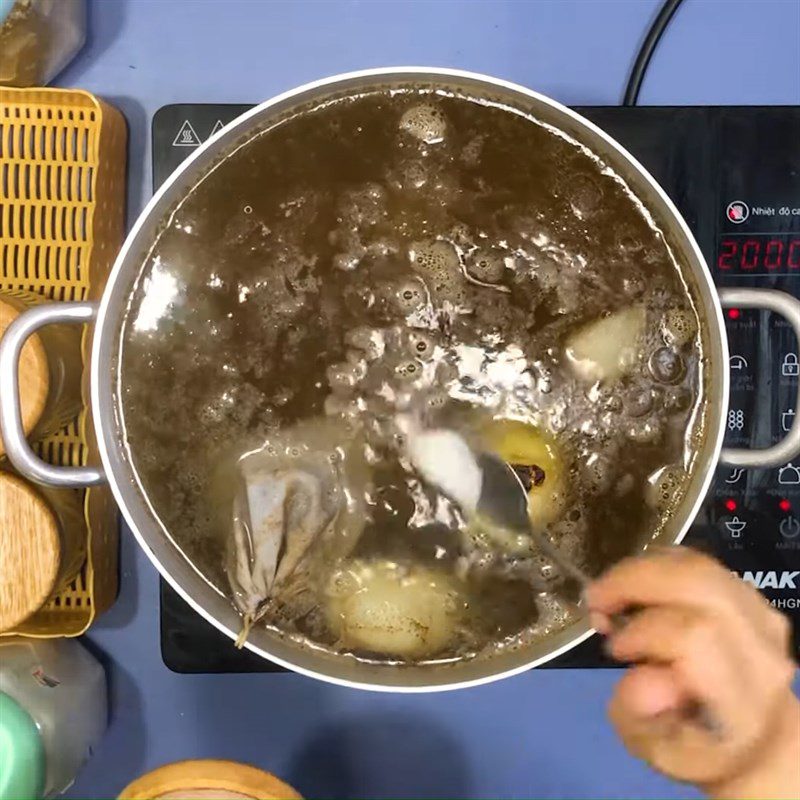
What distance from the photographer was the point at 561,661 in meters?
0.77

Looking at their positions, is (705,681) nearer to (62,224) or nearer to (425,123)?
(425,123)

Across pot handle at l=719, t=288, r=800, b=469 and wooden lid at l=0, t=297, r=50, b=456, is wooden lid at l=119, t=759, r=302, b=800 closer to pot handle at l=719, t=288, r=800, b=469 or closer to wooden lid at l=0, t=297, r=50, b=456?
wooden lid at l=0, t=297, r=50, b=456

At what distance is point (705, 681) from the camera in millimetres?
470

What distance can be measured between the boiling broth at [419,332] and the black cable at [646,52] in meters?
0.17

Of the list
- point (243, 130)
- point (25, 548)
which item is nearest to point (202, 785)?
Answer: point (25, 548)

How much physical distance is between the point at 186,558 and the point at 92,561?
0.12m

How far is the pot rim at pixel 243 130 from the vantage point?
0.59m

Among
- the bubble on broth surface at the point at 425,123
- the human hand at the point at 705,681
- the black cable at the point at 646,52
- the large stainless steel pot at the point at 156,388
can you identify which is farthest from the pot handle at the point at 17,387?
the black cable at the point at 646,52

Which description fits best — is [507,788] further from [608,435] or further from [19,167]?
[19,167]

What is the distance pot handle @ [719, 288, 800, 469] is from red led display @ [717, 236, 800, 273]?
14 cm

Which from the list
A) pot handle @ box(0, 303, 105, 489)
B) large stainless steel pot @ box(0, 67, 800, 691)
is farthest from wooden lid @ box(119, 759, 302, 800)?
pot handle @ box(0, 303, 105, 489)

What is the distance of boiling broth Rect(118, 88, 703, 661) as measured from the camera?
2.06ft

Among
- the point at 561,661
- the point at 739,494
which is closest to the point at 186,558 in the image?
the point at 561,661

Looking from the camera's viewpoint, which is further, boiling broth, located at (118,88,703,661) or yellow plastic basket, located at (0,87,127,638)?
yellow plastic basket, located at (0,87,127,638)
